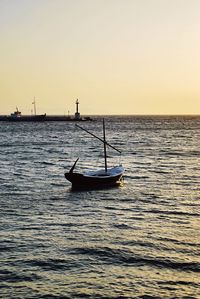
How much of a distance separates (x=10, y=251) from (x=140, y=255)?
22.8 feet

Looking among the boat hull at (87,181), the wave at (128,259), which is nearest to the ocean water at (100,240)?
the wave at (128,259)

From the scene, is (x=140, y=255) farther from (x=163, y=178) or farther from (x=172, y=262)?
(x=163, y=178)

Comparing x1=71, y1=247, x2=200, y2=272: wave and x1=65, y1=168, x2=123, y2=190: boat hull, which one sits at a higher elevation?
x1=65, y1=168, x2=123, y2=190: boat hull

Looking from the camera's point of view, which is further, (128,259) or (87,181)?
(87,181)

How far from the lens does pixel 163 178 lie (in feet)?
181

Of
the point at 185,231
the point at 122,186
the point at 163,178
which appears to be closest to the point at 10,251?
the point at 185,231

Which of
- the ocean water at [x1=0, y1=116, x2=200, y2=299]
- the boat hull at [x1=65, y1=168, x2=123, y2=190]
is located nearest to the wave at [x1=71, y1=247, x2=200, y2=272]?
the ocean water at [x1=0, y1=116, x2=200, y2=299]

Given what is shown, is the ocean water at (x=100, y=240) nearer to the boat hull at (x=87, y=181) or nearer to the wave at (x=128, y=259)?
the wave at (x=128, y=259)

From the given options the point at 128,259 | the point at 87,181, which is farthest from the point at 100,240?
the point at 87,181

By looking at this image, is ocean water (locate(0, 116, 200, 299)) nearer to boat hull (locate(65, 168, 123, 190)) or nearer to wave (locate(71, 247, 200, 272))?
wave (locate(71, 247, 200, 272))

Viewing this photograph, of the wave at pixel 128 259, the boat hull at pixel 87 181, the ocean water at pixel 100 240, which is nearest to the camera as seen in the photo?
the ocean water at pixel 100 240

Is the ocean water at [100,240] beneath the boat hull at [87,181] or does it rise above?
beneath

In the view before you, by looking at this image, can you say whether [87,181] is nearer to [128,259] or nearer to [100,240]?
[100,240]

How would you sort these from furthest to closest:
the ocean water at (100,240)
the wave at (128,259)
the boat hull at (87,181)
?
the boat hull at (87,181), the wave at (128,259), the ocean water at (100,240)
